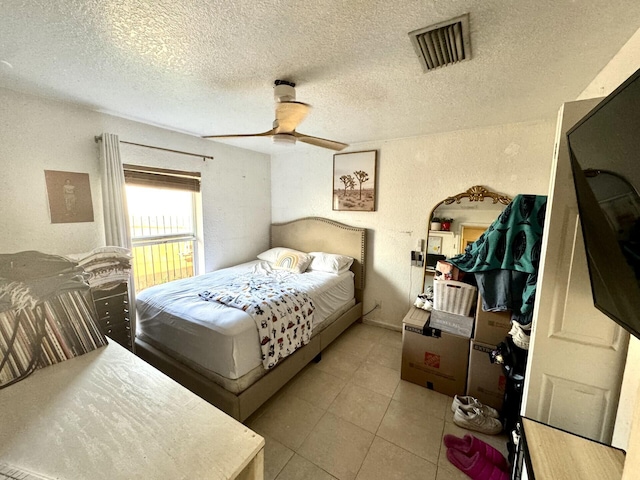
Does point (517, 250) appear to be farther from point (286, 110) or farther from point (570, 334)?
point (286, 110)

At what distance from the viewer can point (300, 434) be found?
Answer: 1.73m

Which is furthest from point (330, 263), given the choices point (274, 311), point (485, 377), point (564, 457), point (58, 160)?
point (58, 160)

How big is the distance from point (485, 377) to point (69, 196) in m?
3.60

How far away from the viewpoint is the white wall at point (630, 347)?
94 cm

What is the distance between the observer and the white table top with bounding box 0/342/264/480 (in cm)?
64

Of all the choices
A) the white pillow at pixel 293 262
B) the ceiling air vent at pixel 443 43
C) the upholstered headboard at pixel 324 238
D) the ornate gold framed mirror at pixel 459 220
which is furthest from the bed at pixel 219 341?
the ceiling air vent at pixel 443 43

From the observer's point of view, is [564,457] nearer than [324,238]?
Yes

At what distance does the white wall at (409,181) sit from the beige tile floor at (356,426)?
1007 mm

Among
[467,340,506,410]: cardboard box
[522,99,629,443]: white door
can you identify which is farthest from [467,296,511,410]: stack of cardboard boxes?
[522,99,629,443]: white door

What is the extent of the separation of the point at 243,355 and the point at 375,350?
1.56m

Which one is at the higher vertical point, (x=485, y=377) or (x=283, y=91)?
(x=283, y=91)

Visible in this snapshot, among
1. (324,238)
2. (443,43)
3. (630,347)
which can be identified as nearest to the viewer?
(630,347)

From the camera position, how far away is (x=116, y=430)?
736 mm

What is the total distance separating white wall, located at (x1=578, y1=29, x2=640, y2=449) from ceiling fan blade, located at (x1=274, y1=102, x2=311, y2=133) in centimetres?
146
